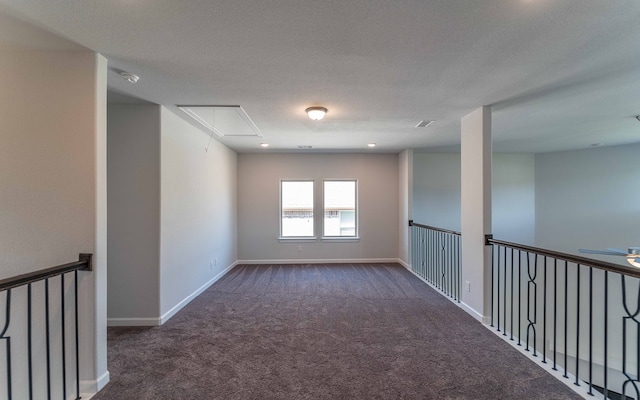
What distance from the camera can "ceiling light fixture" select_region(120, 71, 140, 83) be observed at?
2352 mm

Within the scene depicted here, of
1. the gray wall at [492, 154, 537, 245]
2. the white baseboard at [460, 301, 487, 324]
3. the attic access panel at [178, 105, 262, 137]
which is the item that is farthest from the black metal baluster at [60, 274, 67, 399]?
the gray wall at [492, 154, 537, 245]

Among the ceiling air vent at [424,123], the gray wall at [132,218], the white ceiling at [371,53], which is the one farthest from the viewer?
the ceiling air vent at [424,123]

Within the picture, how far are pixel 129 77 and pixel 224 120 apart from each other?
4.59ft

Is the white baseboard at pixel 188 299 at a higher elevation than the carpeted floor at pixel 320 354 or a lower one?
higher

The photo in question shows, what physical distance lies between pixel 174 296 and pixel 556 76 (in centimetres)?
470

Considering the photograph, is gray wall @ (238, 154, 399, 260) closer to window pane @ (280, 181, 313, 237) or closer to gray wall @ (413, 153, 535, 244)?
window pane @ (280, 181, 313, 237)

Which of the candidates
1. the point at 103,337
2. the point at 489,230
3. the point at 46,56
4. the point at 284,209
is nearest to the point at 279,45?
the point at 46,56

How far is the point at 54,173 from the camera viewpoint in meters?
1.98

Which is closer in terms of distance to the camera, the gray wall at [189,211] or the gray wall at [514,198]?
the gray wall at [189,211]

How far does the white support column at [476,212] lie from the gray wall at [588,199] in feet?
13.6

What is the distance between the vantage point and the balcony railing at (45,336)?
1860 mm

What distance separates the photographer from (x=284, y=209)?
20.4 ft

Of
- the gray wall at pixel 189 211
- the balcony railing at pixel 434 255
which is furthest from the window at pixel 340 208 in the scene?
the gray wall at pixel 189 211

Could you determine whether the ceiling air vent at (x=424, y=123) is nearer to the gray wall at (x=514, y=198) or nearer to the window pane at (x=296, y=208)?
the window pane at (x=296, y=208)
